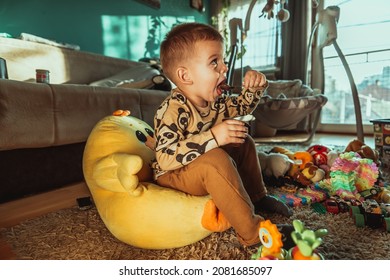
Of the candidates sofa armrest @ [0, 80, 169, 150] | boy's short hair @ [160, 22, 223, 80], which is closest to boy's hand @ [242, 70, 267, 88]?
boy's short hair @ [160, 22, 223, 80]

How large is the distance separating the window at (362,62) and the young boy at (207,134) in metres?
0.98

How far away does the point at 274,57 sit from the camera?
2967mm

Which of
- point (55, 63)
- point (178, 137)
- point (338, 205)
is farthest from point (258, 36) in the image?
point (178, 137)

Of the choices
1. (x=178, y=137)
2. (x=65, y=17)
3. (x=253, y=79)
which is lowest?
(x=178, y=137)

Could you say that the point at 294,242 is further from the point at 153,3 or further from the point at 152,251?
the point at 153,3

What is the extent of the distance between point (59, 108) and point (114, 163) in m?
0.51

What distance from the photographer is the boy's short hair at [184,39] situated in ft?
2.10

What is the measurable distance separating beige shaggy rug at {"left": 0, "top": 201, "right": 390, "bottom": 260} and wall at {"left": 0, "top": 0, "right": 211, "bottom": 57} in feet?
4.55

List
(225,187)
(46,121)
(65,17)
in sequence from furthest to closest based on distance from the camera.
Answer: (65,17)
(46,121)
(225,187)

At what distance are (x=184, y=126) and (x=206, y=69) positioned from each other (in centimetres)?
15

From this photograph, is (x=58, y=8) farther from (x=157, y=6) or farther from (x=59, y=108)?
(x=59, y=108)

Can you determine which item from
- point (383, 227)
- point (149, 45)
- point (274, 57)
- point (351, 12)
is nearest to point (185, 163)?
point (383, 227)

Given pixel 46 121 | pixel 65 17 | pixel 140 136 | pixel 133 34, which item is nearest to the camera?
pixel 140 136

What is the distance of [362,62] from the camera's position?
1874 millimetres
